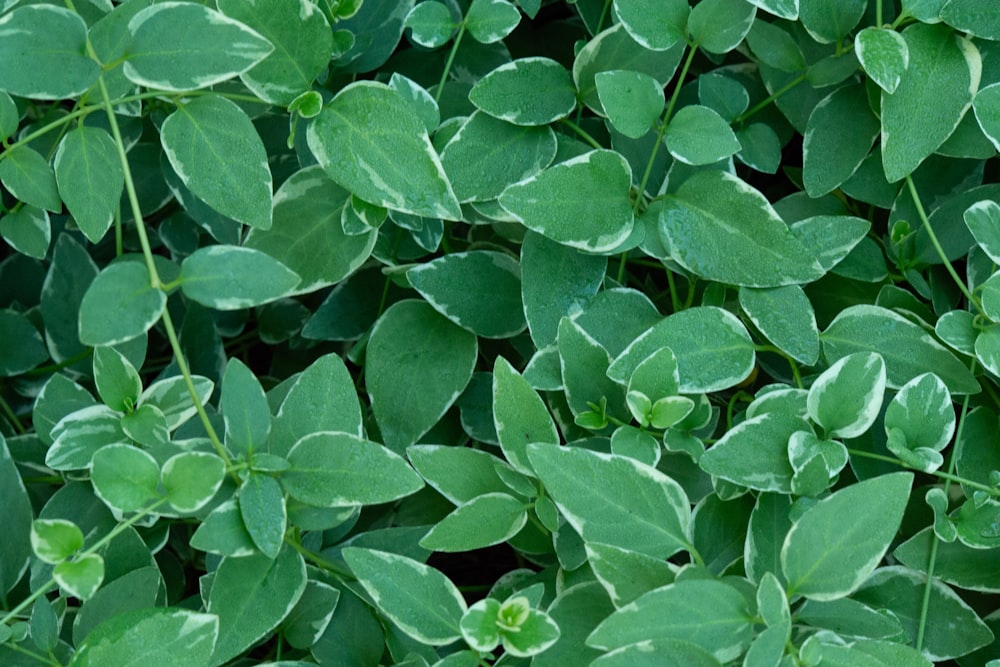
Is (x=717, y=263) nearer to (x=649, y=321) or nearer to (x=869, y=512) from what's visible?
(x=649, y=321)

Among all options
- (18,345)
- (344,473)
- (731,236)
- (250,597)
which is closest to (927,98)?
(731,236)

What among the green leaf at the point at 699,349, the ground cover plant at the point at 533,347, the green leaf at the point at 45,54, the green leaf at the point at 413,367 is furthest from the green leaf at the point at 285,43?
the green leaf at the point at 699,349

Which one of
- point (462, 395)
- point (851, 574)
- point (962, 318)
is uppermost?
point (962, 318)

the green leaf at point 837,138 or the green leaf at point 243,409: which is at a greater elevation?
Answer: the green leaf at point 837,138

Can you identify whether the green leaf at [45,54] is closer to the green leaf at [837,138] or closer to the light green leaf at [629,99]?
the light green leaf at [629,99]

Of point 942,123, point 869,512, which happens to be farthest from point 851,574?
point 942,123

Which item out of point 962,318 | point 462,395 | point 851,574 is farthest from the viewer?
Result: point 462,395
